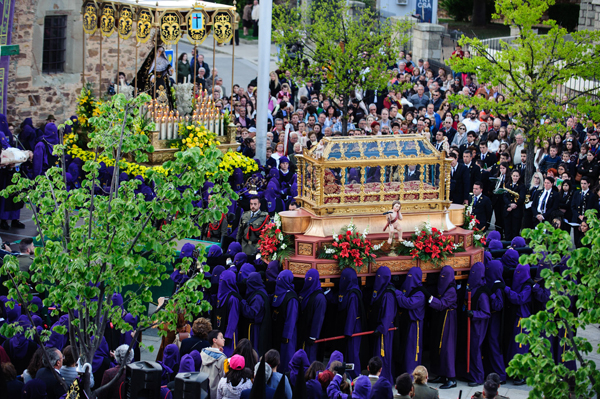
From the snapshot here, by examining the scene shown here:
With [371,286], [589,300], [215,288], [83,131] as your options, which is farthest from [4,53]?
[589,300]

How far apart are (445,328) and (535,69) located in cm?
910

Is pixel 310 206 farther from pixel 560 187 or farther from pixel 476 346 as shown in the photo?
pixel 560 187

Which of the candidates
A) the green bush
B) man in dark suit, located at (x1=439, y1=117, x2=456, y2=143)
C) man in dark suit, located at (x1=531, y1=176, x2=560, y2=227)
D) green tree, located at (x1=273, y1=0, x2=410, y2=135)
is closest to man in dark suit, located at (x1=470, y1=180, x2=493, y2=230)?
man in dark suit, located at (x1=531, y1=176, x2=560, y2=227)

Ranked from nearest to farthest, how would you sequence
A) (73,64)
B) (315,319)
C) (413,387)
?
(413,387)
(315,319)
(73,64)

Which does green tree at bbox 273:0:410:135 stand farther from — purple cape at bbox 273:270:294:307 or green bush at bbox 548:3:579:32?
green bush at bbox 548:3:579:32

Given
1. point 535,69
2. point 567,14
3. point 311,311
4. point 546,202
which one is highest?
point 567,14

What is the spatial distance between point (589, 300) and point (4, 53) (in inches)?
627

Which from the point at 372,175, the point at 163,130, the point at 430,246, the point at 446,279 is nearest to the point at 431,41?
the point at 163,130

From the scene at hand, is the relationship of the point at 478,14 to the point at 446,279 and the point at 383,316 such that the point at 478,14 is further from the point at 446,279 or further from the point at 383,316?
the point at 383,316

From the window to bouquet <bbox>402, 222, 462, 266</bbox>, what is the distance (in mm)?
14131

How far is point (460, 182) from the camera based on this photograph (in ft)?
54.8

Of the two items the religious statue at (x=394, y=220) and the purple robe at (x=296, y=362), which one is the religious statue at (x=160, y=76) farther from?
the purple robe at (x=296, y=362)

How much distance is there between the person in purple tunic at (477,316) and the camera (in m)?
11.3

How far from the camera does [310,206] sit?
40.2 feet
